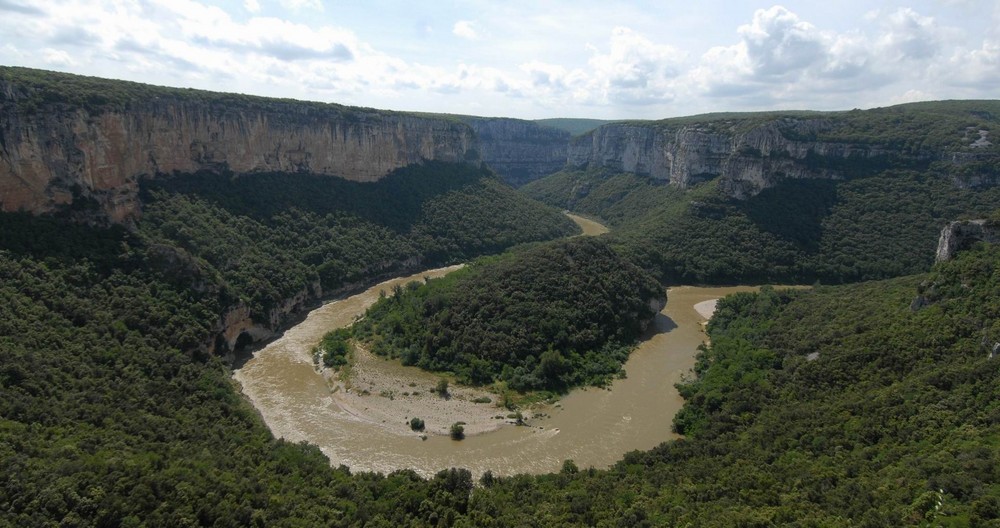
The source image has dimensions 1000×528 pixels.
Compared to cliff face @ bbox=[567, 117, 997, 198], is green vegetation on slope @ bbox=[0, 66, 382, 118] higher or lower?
higher

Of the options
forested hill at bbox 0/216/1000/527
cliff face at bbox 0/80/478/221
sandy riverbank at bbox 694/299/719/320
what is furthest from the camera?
sandy riverbank at bbox 694/299/719/320

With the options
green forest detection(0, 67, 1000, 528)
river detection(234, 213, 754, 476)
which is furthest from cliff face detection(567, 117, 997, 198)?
river detection(234, 213, 754, 476)

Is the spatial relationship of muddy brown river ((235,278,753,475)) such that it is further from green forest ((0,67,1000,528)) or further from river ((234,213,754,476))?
green forest ((0,67,1000,528))

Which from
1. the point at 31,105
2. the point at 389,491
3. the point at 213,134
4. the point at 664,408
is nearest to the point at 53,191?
the point at 31,105

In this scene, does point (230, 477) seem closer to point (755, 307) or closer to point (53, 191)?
point (53, 191)

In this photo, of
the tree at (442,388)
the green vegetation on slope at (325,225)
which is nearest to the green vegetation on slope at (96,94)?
the green vegetation on slope at (325,225)

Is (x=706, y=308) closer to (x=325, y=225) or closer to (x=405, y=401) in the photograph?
(x=405, y=401)

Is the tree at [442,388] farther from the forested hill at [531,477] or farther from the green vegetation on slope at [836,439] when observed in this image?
the green vegetation on slope at [836,439]

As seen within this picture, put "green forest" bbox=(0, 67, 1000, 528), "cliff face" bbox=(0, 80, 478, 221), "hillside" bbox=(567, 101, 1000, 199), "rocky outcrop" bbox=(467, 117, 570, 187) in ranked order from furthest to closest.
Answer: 1. "rocky outcrop" bbox=(467, 117, 570, 187)
2. "hillside" bbox=(567, 101, 1000, 199)
3. "cliff face" bbox=(0, 80, 478, 221)
4. "green forest" bbox=(0, 67, 1000, 528)

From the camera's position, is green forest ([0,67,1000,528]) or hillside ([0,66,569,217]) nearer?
green forest ([0,67,1000,528])
